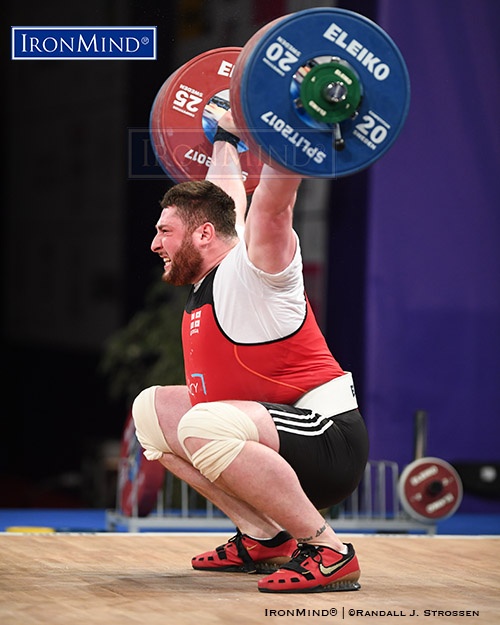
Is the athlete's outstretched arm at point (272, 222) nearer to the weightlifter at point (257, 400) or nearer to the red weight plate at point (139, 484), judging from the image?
the weightlifter at point (257, 400)

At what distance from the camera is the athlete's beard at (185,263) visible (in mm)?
2918

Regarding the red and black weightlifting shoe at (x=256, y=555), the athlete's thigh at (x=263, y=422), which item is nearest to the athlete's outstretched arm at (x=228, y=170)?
the athlete's thigh at (x=263, y=422)

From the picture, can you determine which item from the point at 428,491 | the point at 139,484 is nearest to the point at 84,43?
the point at 139,484

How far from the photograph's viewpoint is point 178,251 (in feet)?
9.59

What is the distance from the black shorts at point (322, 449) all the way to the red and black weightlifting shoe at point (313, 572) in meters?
0.16

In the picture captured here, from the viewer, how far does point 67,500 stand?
761 cm

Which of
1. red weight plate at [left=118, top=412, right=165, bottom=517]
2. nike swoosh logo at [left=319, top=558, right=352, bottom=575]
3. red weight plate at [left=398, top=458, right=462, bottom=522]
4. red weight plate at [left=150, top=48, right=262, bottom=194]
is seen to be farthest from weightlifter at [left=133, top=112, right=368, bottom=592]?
red weight plate at [left=398, top=458, right=462, bottom=522]

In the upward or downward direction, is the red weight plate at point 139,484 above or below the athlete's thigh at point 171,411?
below

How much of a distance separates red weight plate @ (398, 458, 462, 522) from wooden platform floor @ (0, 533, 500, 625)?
899 millimetres

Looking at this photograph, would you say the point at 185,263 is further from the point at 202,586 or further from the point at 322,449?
the point at 202,586

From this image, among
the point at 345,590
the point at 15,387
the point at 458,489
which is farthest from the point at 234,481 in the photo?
the point at 15,387

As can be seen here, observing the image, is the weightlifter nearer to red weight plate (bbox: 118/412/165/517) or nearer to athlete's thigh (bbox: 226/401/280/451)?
athlete's thigh (bbox: 226/401/280/451)

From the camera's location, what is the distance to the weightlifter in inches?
104

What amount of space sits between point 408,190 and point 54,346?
4.08 meters
